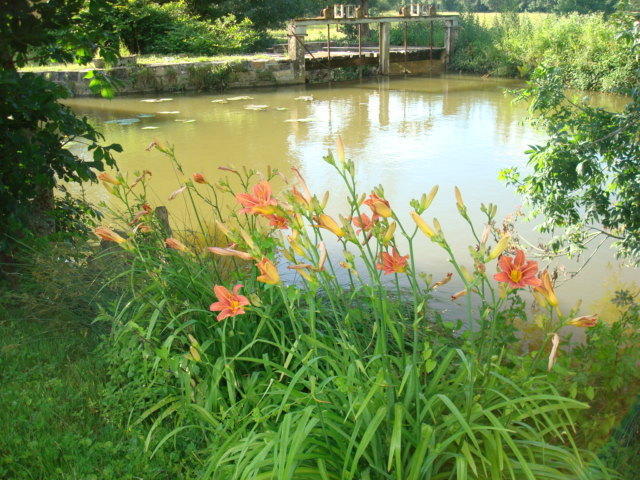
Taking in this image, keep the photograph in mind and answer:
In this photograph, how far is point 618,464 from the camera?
210 cm

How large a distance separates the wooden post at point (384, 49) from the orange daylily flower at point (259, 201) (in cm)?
1548

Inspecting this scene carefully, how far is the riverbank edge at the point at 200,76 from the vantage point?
13664 mm

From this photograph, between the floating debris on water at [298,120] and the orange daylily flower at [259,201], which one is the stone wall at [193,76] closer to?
the floating debris on water at [298,120]

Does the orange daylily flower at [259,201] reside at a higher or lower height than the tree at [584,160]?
higher

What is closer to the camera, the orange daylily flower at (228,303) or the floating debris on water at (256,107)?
the orange daylily flower at (228,303)

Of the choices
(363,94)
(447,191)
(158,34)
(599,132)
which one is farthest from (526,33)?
(599,132)

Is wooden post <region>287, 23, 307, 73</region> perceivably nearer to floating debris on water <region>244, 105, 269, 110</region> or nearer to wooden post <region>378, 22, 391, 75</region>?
wooden post <region>378, 22, 391, 75</region>

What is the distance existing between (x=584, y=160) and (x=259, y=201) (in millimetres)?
2453

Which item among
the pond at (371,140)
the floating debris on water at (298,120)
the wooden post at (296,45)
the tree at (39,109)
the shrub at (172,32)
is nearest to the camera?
the tree at (39,109)

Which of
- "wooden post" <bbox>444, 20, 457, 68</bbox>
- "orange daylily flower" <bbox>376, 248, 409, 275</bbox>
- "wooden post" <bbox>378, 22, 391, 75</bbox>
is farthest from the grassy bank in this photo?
"wooden post" <bbox>444, 20, 457, 68</bbox>

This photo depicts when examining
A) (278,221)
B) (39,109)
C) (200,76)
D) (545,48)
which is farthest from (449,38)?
(278,221)

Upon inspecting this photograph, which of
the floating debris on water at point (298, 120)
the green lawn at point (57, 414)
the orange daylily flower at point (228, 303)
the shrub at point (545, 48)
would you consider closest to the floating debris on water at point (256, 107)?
the floating debris on water at point (298, 120)

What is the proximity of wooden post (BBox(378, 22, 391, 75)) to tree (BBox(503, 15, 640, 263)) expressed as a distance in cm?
1314

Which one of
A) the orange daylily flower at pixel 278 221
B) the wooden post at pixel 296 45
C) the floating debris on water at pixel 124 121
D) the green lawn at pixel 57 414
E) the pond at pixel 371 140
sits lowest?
the pond at pixel 371 140
